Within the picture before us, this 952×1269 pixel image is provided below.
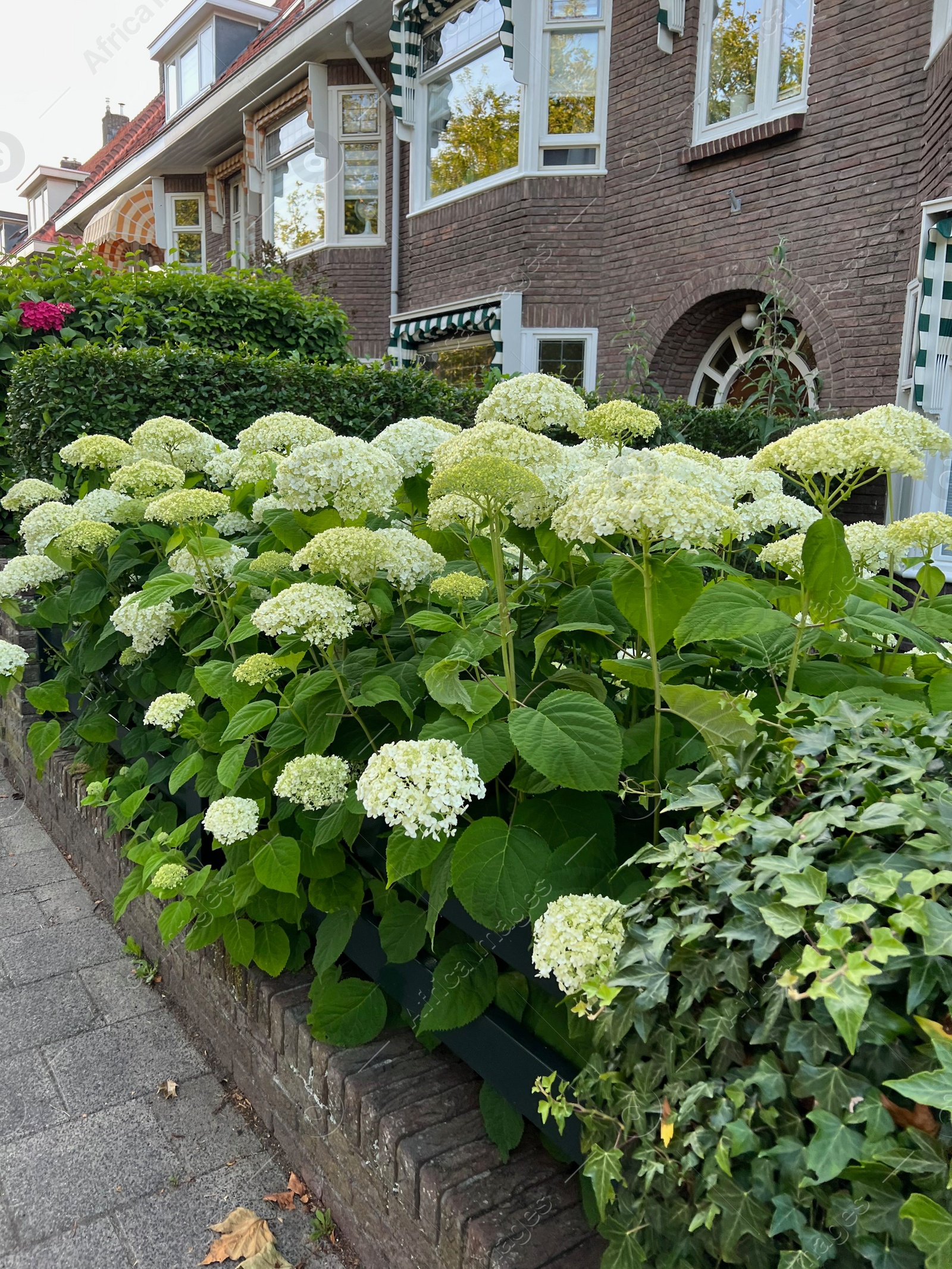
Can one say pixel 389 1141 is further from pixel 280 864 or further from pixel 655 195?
pixel 655 195

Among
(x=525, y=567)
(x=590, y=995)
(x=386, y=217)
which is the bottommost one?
(x=590, y=995)

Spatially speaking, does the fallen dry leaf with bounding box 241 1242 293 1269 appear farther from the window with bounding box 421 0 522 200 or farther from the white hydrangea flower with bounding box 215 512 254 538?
the window with bounding box 421 0 522 200

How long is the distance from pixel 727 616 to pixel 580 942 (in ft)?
1.83

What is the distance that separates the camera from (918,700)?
1.44 meters

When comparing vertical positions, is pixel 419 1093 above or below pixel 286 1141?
above

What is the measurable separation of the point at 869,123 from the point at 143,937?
838cm

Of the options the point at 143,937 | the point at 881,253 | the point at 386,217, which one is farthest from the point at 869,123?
the point at 143,937

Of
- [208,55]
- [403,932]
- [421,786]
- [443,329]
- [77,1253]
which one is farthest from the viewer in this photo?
[208,55]

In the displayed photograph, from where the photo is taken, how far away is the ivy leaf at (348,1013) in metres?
1.75

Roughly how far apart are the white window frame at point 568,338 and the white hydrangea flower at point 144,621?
26.9 feet

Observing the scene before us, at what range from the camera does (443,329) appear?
36.8 feet

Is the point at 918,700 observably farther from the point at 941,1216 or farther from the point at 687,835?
the point at 941,1216

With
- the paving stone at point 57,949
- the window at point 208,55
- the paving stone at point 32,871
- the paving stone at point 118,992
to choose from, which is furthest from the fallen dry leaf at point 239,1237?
the window at point 208,55

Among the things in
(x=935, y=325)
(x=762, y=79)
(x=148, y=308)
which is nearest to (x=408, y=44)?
(x=762, y=79)
